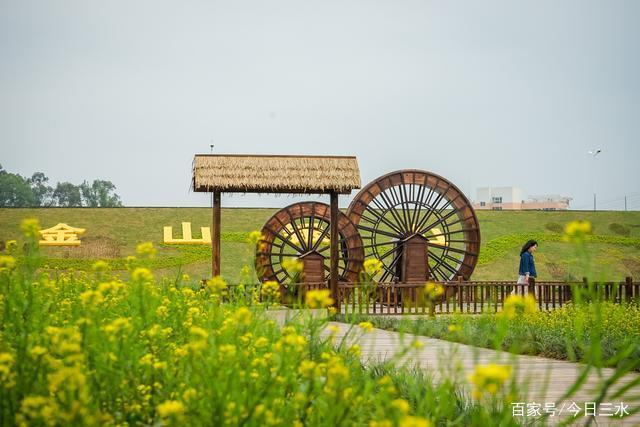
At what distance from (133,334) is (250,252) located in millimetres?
28436

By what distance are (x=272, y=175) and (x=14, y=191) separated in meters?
Result: 55.5

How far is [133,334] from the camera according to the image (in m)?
3.69

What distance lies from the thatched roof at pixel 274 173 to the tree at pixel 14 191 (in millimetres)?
53926

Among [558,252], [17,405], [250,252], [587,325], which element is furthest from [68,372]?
[558,252]

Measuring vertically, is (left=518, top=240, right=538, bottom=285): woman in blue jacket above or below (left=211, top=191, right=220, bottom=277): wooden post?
below

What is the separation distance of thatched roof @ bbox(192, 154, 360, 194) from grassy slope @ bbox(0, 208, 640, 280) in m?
13.9

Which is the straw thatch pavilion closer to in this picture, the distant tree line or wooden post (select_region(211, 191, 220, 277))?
wooden post (select_region(211, 191, 220, 277))

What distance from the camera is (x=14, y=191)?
64.6 m

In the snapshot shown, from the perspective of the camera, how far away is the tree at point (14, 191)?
6356cm

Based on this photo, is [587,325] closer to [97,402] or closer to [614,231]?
[97,402]

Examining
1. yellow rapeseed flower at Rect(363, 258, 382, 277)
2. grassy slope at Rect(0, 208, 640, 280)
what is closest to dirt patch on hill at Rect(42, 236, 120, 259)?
grassy slope at Rect(0, 208, 640, 280)

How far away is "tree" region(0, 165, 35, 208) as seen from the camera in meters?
63.6

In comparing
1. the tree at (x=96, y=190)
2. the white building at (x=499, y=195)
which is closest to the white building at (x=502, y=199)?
the white building at (x=499, y=195)

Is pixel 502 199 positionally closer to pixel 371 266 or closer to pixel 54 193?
pixel 54 193
